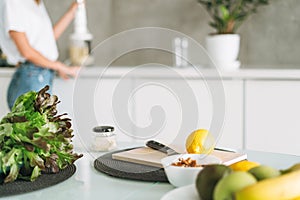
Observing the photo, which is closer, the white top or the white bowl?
the white bowl

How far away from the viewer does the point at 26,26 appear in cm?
274

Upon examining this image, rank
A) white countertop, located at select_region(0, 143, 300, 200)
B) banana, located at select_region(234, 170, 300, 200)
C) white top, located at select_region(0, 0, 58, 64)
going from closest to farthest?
1. banana, located at select_region(234, 170, 300, 200)
2. white countertop, located at select_region(0, 143, 300, 200)
3. white top, located at select_region(0, 0, 58, 64)

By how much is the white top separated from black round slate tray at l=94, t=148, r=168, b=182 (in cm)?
144

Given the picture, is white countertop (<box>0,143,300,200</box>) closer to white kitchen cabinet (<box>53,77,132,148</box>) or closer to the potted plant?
white kitchen cabinet (<box>53,77,132,148</box>)

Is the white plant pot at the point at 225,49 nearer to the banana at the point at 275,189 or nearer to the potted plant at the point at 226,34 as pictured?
the potted plant at the point at 226,34

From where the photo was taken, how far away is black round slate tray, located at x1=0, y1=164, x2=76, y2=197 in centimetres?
120

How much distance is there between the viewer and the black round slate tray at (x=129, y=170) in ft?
4.24

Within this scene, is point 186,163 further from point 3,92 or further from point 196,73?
point 3,92

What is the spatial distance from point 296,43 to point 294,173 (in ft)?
8.26

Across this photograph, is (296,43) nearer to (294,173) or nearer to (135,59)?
(135,59)

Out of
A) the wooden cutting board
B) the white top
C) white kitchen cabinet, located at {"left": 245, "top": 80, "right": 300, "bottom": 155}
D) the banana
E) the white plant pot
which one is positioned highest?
the white top

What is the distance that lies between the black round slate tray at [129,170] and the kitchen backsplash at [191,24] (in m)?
1.96

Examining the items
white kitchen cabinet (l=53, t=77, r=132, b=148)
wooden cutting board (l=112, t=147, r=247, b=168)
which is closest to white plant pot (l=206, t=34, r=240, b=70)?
white kitchen cabinet (l=53, t=77, r=132, b=148)

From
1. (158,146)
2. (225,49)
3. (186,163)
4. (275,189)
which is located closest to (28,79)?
(225,49)
